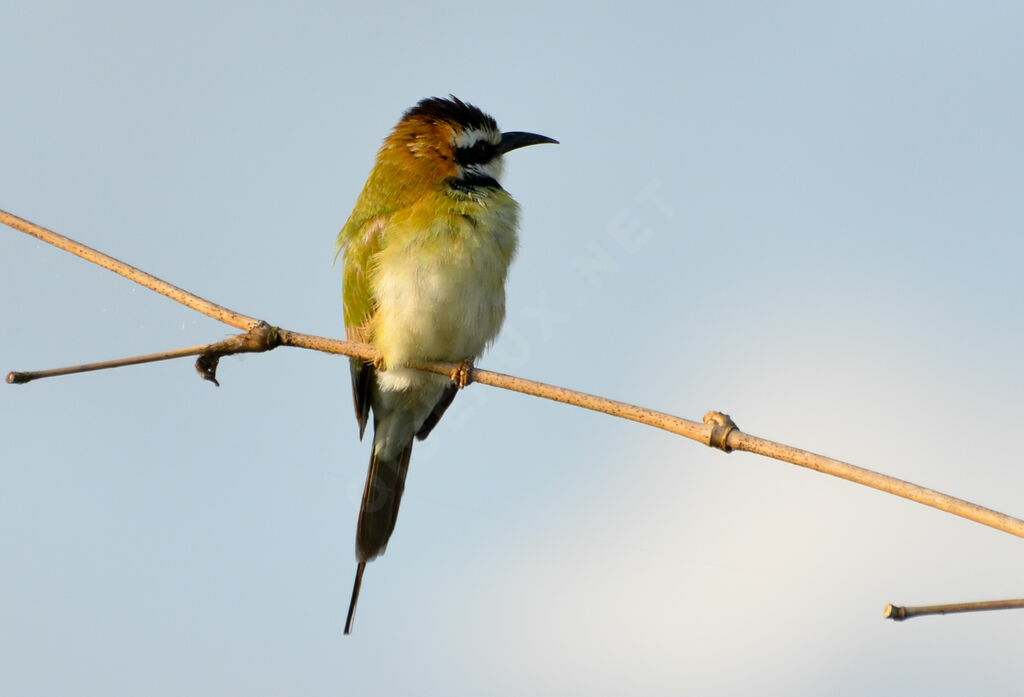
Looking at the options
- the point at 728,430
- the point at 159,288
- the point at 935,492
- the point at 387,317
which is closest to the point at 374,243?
the point at 387,317

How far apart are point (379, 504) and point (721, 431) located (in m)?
2.80

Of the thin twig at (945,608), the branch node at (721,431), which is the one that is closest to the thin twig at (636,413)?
the branch node at (721,431)

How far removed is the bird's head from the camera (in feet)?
17.2

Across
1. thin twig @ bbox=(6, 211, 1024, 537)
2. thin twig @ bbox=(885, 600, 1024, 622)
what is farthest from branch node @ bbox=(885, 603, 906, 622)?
thin twig @ bbox=(6, 211, 1024, 537)

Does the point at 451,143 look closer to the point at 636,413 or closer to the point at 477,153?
the point at 477,153

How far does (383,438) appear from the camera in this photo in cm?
551

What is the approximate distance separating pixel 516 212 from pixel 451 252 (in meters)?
0.45

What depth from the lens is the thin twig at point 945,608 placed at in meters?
2.15

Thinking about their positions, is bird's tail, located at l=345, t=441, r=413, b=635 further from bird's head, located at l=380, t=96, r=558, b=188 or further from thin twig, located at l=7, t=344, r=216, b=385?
thin twig, located at l=7, t=344, r=216, b=385

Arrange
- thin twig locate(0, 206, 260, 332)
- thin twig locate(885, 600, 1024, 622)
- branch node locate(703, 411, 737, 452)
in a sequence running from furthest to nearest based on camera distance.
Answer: thin twig locate(0, 206, 260, 332), branch node locate(703, 411, 737, 452), thin twig locate(885, 600, 1024, 622)

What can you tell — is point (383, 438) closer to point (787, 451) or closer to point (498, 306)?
point (498, 306)

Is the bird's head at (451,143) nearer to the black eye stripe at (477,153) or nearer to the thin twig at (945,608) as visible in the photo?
the black eye stripe at (477,153)

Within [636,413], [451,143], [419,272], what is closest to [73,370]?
[636,413]

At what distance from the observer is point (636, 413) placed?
9.43 ft
